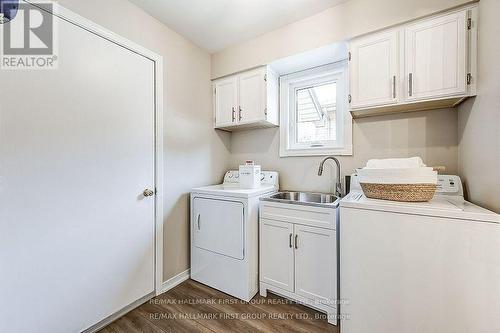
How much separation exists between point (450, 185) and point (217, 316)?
199 centimetres

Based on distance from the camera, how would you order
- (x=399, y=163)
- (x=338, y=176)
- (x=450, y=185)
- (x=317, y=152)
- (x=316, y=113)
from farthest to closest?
1. (x=316, y=113)
2. (x=317, y=152)
3. (x=338, y=176)
4. (x=450, y=185)
5. (x=399, y=163)

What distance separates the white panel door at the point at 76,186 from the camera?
3.77ft

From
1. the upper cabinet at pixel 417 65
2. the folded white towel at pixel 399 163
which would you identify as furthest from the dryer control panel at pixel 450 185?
the upper cabinet at pixel 417 65

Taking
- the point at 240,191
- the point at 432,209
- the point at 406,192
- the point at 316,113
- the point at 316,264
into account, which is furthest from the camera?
the point at 316,113

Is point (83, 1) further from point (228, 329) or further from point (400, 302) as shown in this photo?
point (400, 302)

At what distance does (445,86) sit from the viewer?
4.48ft

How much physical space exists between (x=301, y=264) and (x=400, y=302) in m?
0.66

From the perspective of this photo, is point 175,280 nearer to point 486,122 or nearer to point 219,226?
point 219,226

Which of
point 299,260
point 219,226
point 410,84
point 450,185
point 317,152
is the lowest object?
point 299,260

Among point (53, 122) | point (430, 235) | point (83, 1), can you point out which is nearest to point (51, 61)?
point (53, 122)

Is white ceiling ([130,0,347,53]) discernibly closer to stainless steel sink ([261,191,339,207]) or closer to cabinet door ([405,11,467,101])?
cabinet door ([405,11,467,101])

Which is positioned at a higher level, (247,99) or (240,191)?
(247,99)

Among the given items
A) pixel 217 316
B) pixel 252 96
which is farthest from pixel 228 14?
pixel 217 316

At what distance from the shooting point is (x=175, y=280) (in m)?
2.03
